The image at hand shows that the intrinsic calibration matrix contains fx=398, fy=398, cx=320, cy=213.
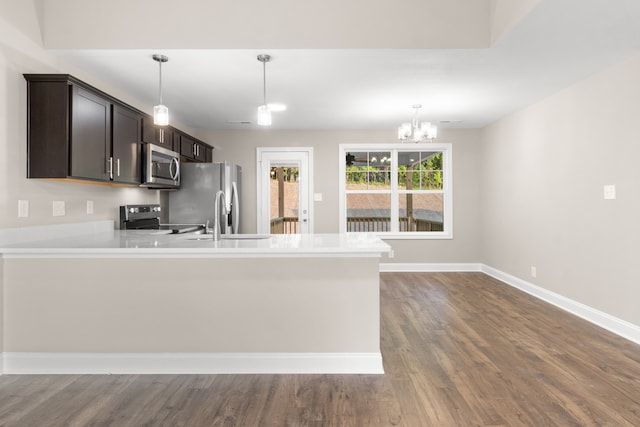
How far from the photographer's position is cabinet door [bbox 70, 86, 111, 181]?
2824mm

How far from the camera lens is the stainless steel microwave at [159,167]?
3818mm

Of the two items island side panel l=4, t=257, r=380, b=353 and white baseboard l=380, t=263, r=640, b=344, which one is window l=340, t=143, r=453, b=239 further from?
island side panel l=4, t=257, r=380, b=353

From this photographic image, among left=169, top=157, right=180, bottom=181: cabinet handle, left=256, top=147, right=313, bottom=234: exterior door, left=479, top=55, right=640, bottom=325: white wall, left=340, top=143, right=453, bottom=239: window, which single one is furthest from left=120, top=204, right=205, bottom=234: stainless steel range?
left=479, top=55, right=640, bottom=325: white wall

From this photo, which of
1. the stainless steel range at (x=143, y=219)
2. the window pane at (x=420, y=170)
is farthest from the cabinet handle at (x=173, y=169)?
the window pane at (x=420, y=170)

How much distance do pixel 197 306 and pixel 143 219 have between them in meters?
2.17

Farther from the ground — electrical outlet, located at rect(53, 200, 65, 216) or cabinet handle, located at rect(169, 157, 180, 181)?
cabinet handle, located at rect(169, 157, 180, 181)

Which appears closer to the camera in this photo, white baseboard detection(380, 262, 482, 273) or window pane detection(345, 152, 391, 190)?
white baseboard detection(380, 262, 482, 273)

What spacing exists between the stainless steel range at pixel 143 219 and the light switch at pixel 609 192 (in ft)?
13.2

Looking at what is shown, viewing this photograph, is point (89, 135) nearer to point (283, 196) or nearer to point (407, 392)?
point (407, 392)

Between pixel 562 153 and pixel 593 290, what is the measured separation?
1434 millimetres

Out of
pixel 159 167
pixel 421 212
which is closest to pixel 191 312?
pixel 159 167

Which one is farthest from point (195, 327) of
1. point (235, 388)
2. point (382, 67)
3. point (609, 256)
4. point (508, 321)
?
point (609, 256)

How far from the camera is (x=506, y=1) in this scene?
9.11 ft

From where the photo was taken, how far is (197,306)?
2.61m
